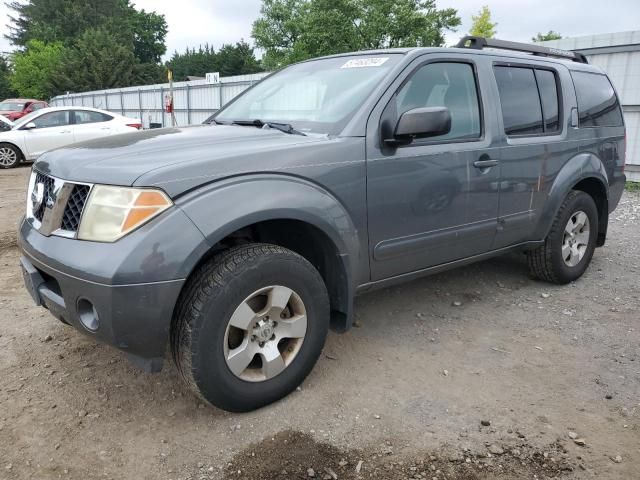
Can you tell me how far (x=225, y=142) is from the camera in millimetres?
2684

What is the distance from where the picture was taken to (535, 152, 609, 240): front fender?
403 cm

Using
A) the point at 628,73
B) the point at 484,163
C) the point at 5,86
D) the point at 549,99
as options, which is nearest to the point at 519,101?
the point at 549,99

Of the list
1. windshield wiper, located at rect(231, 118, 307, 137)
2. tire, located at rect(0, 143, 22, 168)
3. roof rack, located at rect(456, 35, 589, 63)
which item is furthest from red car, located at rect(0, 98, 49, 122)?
roof rack, located at rect(456, 35, 589, 63)

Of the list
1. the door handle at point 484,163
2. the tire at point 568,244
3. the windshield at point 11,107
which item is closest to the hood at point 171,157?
the door handle at point 484,163

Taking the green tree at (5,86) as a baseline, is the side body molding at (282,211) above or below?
below

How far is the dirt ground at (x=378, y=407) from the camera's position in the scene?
2.28 metres

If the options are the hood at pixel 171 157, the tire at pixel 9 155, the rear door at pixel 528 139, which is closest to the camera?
the hood at pixel 171 157

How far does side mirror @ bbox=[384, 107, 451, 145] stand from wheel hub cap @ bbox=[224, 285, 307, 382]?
3.53 feet

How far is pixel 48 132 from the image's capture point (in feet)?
39.9

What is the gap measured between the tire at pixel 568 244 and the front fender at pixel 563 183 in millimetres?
120

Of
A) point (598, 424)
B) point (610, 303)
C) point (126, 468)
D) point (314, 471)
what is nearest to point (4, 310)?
point (126, 468)

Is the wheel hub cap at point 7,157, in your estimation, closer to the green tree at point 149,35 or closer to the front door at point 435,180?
the front door at point 435,180

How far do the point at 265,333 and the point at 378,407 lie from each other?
0.72 metres

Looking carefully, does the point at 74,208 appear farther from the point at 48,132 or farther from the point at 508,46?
the point at 48,132
